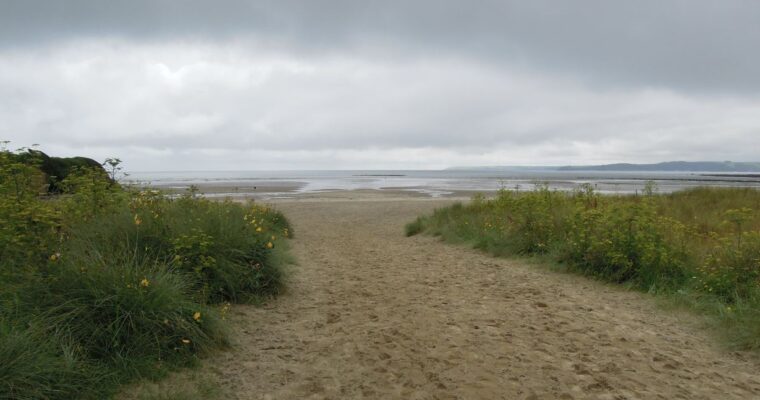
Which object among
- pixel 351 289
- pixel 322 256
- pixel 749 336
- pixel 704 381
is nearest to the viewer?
pixel 704 381

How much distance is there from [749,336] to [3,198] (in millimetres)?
8019

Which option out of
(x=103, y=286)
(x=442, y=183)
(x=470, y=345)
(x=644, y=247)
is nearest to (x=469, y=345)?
(x=470, y=345)

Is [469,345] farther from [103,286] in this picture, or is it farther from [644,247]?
[644,247]

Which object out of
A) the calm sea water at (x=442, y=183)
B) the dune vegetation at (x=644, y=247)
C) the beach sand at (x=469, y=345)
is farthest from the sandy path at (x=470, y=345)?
the calm sea water at (x=442, y=183)

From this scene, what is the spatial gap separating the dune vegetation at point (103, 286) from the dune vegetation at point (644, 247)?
546cm

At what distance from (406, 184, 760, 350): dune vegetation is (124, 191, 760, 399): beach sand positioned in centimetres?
42

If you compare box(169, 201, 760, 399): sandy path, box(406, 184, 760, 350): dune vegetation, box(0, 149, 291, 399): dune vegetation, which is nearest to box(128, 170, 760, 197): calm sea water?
box(406, 184, 760, 350): dune vegetation

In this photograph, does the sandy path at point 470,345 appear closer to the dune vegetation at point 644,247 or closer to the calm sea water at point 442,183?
the dune vegetation at point 644,247

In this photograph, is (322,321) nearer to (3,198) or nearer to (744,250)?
(3,198)

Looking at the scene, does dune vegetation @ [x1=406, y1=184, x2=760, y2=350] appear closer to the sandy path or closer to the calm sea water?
the sandy path

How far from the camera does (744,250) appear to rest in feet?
23.3

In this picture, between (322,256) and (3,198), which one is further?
(322,256)

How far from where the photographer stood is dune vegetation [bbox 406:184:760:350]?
647cm

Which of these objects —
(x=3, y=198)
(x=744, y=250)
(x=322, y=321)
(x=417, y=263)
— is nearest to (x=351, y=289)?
(x=322, y=321)
